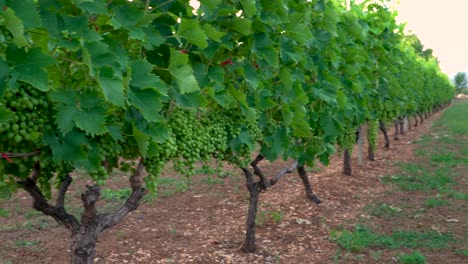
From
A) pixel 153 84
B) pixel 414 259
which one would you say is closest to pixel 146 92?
pixel 153 84

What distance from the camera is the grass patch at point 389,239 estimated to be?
7197mm

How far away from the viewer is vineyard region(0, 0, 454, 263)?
2.38m

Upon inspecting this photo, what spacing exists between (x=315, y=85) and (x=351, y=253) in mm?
2543

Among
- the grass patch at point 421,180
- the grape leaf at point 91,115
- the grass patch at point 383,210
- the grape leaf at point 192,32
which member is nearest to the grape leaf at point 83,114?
the grape leaf at point 91,115

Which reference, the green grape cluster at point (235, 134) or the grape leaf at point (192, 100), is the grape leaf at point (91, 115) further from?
the green grape cluster at point (235, 134)

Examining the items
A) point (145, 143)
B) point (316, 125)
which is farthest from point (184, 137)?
point (316, 125)

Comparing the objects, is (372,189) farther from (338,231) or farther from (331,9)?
(331,9)

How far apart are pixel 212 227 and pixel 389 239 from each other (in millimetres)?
2724

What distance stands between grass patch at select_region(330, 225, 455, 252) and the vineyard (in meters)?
1.54

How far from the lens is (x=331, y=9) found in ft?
19.2

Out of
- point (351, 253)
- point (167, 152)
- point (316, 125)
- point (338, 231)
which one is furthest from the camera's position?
point (338, 231)

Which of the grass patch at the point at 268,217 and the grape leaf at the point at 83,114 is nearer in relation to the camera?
the grape leaf at the point at 83,114

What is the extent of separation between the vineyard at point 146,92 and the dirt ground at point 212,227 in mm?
715

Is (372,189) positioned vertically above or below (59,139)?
below
